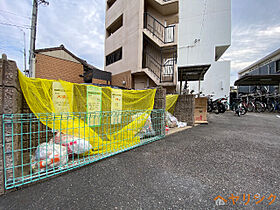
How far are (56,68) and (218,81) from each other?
38.8 feet

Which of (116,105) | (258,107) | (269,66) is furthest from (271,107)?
(116,105)

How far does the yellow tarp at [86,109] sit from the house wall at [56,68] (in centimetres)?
804

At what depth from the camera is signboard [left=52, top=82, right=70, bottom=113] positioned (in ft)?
5.38

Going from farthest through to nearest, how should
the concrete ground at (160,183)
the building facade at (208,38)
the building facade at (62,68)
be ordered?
1. the building facade at (208,38)
2. the building facade at (62,68)
3. the concrete ground at (160,183)

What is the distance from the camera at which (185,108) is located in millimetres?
4160

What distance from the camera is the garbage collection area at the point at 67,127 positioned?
1.16 meters

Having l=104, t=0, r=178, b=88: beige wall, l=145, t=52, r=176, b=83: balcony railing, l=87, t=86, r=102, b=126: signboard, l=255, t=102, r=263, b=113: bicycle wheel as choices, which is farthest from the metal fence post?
l=255, t=102, r=263, b=113: bicycle wheel

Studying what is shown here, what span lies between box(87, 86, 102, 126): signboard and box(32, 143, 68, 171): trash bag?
2.00 feet

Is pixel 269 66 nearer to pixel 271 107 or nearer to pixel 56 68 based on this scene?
pixel 271 107

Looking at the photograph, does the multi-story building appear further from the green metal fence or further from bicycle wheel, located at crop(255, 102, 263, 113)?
bicycle wheel, located at crop(255, 102, 263, 113)

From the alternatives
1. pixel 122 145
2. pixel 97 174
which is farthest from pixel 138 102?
pixel 97 174

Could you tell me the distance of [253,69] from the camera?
15.1m

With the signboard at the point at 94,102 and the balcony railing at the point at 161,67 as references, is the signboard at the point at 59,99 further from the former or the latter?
the balcony railing at the point at 161,67

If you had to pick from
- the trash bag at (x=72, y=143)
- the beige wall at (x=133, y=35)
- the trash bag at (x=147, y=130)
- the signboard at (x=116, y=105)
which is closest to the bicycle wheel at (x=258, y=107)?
the beige wall at (x=133, y=35)
